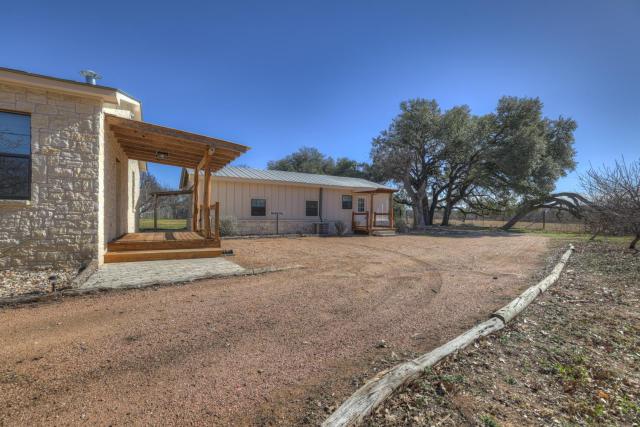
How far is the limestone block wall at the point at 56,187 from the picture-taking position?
16.0 feet

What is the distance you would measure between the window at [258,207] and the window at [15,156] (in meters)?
8.81

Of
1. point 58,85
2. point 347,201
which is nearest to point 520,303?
point 58,85

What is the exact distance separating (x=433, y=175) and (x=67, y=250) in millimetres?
25764

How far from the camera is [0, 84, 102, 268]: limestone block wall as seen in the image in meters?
4.87

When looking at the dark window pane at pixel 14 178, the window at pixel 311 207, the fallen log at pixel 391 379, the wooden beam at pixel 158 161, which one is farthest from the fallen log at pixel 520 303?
the window at pixel 311 207

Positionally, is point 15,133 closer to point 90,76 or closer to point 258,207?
point 90,76

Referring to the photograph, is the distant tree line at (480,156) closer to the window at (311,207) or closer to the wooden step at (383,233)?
the wooden step at (383,233)

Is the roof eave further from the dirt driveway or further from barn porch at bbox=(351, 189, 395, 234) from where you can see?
barn porch at bbox=(351, 189, 395, 234)

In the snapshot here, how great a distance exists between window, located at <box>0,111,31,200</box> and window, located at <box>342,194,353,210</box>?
1343 cm

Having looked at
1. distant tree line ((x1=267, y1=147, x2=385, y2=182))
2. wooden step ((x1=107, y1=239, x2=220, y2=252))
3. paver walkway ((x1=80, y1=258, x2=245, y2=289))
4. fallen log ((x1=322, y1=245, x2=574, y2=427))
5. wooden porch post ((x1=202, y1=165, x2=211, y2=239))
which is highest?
distant tree line ((x1=267, y1=147, x2=385, y2=182))

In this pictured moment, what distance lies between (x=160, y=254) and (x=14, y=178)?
109 inches

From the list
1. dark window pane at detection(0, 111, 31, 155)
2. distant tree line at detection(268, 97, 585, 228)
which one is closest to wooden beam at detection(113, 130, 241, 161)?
dark window pane at detection(0, 111, 31, 155)

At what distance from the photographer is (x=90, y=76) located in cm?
579

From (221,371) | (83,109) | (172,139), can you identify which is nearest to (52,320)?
(221,371)
